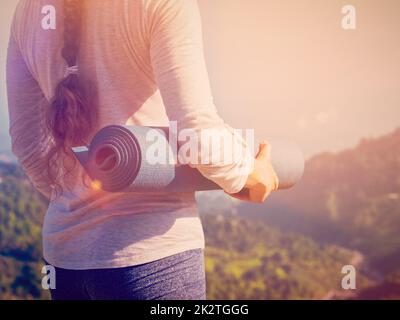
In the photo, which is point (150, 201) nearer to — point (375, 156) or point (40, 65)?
point (40, 65)

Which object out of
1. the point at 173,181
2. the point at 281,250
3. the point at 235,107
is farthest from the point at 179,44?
the point at 281,250

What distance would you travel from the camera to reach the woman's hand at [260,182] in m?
0.60

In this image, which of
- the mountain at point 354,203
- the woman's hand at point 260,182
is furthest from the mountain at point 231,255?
the woman's hand at point 260,182

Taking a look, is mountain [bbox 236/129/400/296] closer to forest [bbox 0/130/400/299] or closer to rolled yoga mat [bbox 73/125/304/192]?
forest [bbox 0/130/400/299]

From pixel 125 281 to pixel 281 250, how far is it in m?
4.30

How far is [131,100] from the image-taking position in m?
0.57

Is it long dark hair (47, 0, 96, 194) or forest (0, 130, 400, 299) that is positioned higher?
long dark hair (47, 0, 96, 194)

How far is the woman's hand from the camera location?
0.60 metres

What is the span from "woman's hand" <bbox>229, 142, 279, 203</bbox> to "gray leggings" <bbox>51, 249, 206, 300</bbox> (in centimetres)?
11

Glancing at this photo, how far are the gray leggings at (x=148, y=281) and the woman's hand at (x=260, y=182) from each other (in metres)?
0.11

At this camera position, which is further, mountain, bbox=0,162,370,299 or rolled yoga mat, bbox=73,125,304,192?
mountain, bbox=0,162,370,299

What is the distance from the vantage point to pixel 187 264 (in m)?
0.60

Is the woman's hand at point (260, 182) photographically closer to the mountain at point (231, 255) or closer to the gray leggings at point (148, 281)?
the gray leggings at point (148, 281)

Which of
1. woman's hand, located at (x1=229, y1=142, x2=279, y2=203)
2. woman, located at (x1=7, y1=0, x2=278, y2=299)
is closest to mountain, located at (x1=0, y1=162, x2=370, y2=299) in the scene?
woman, located at (x1=7, y1=0, x2=278, y2=299)
